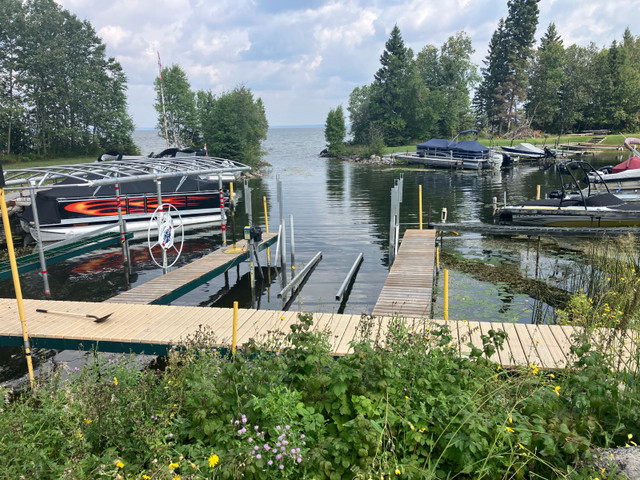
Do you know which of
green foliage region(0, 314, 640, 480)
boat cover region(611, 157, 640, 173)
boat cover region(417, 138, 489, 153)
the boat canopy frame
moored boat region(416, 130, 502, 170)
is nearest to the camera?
green foliage region(0, 314, 640, 480)

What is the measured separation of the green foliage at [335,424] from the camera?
11.5 ft

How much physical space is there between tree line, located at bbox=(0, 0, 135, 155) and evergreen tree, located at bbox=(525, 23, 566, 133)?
2577 inches

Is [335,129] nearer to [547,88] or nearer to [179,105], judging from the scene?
[179,105]

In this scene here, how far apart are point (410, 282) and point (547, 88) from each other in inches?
3198

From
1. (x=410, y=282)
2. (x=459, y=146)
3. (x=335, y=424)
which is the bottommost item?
(x=410, y=282)

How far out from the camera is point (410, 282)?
38.4 ft

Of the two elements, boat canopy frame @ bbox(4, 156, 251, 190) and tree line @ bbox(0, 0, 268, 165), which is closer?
boat canopy frame @ bbox(4, 156, 251, 190)

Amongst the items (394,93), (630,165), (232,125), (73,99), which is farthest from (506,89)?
A: (73,99)

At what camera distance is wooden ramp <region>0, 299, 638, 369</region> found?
7168mm

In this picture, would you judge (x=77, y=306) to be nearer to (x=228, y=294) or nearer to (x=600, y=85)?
(x=228, y=294)

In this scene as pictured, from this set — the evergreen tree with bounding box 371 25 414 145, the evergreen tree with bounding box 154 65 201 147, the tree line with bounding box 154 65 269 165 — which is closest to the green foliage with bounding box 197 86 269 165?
the tree line with bounding box 154 65 269 165

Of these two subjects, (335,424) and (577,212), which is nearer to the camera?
(335,424)

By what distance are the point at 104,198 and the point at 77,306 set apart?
40.5 feet

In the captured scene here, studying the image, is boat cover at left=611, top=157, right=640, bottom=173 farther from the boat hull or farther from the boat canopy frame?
the boat canopy frame
